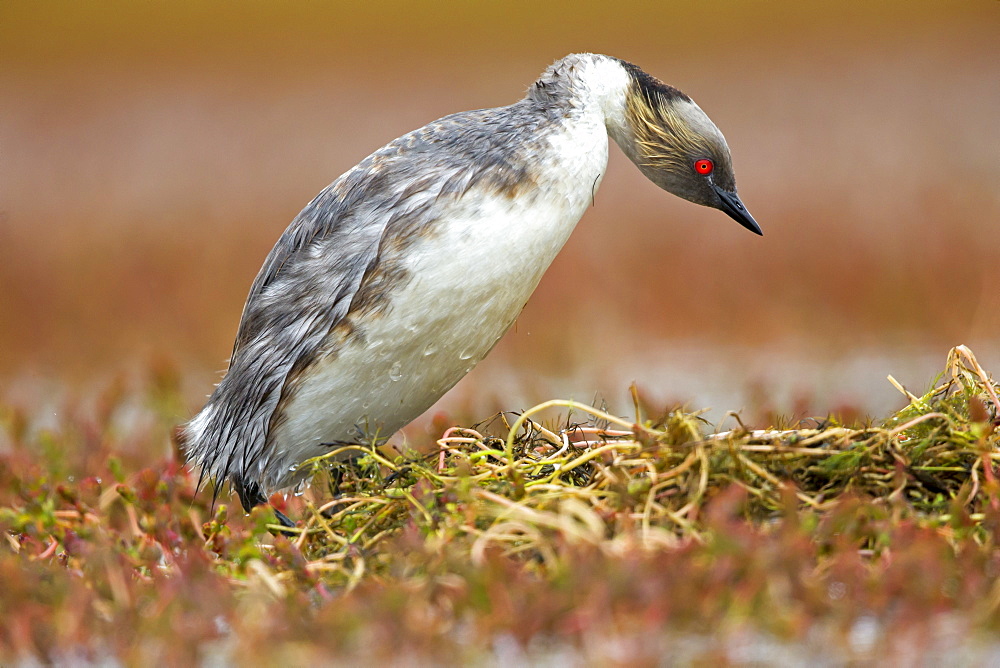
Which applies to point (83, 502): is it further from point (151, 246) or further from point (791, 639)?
point (151, 246)

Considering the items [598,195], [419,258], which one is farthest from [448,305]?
[598,195]

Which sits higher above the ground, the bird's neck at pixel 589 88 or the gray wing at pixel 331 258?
the bird's neck at pixel 589 88

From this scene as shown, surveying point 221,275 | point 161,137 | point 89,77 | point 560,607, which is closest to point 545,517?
point 560,607

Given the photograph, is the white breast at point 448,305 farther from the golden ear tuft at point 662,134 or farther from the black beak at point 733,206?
the black beak at point 733,206

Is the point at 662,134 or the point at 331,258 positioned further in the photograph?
the point at 662,134

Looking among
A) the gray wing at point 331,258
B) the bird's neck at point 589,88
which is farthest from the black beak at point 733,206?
the gray wing at point 331,258

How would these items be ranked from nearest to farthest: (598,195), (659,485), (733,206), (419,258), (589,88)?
1. (659,485)
2. (419,258)
3. (589,88)
4. (733,206)
5. (598,195)

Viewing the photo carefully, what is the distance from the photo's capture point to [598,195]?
685cm

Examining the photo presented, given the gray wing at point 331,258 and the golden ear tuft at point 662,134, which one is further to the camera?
the golden ear tuft at point 662,134

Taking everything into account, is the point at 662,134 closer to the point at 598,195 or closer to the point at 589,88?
the point at 589,88

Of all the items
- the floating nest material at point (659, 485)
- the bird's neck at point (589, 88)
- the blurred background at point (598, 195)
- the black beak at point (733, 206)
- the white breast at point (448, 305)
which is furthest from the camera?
the blurred background at point (598, 195)

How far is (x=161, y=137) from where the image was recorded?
708cm

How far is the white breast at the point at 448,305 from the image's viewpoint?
72.7 inches

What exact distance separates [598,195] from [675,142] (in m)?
4.79
